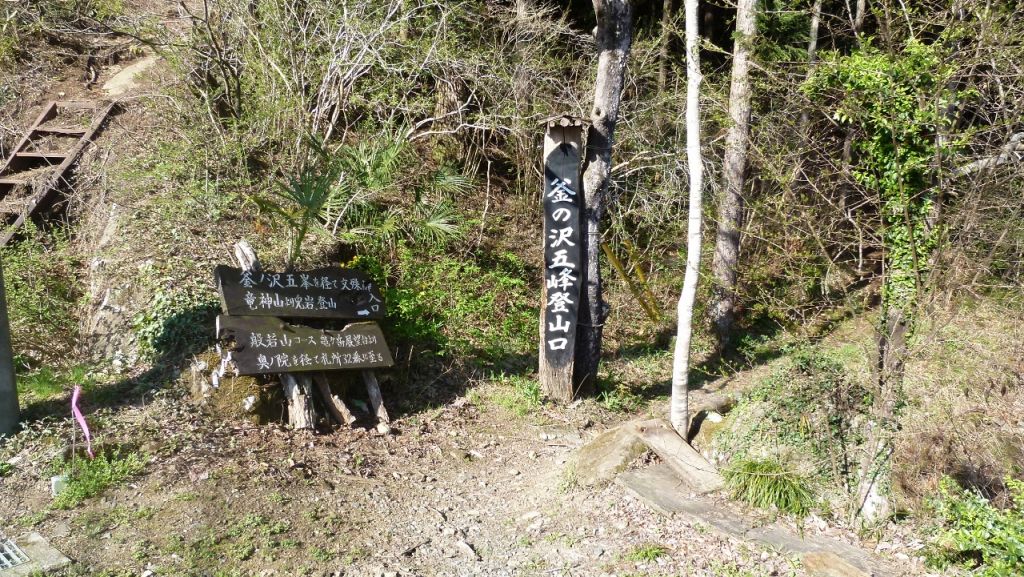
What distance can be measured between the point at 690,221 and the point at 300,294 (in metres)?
3.32

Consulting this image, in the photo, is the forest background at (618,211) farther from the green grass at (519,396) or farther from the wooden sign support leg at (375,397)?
the wooden sign support leg at (375,397)

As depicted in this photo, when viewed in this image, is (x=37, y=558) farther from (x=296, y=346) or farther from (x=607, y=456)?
(x=607, y=456)

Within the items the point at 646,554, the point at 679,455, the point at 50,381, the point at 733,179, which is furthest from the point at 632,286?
the point at 50,381

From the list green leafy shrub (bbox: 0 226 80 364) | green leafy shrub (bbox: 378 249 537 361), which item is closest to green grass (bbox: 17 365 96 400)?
green leafy shrub (bbox: 0 226 80 364)

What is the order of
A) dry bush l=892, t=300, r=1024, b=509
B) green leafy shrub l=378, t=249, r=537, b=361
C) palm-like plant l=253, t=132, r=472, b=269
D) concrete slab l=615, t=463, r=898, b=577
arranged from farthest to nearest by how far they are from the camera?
palm-like plant l=253, t=132, r=472, b=269, green leafy shrub l=378, t=249, r=537, b=361, dry bush l=892, t=300, r=1024, b=509, concrete slab l=615, t=463, r=898, b=577

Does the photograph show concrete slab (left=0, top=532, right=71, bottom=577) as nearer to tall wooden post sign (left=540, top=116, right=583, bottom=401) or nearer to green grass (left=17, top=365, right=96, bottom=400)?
green grass (left=17, top=365, right=96, bottom=400)

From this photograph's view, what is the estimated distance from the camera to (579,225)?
668 centimetres

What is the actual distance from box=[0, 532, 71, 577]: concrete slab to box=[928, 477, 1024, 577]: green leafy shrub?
4908mm

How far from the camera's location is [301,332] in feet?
19.1

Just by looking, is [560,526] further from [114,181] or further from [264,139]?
[114,181]

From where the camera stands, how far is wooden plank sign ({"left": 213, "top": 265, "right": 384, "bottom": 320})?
18.3 feet

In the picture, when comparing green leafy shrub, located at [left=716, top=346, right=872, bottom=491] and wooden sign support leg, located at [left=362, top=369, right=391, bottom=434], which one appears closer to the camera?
green leafy shrub, located at [left=716, top=346, right=872, bottom=491]

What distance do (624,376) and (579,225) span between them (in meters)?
2.15

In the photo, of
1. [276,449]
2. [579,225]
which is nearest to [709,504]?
[579,225]
